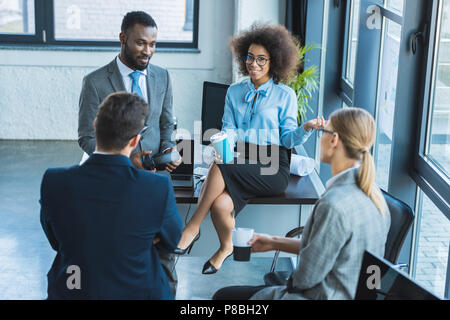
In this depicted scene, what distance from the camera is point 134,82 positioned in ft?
12.6

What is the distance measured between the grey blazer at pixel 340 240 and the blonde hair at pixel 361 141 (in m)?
0.03

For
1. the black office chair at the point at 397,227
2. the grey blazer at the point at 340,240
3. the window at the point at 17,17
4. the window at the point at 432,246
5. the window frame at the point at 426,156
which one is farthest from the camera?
the window at the point at 17,17

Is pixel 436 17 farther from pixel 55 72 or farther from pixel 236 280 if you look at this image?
pixel 55 72

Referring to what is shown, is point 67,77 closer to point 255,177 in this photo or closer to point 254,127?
point 254,127

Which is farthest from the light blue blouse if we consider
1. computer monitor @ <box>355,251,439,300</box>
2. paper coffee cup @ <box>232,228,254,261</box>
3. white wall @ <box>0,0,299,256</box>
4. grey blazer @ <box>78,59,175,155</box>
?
white wall @ <box>0,0,299,256</box>

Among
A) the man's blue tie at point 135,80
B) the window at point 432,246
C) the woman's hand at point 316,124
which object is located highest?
the man's blue tie at point 135,80

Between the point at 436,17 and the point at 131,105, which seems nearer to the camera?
the point at 131,105

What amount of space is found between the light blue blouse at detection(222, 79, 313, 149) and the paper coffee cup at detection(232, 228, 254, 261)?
1.12 m

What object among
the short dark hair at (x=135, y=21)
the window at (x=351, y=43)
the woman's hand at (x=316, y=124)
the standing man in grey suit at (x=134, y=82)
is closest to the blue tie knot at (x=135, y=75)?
the standing man in grey suit at (x=134, y=82)

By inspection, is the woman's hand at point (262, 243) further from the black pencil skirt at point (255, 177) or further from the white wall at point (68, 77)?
the white wall at point (68, 77)

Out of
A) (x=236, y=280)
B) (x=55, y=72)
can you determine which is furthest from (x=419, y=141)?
(x=55, y=72)

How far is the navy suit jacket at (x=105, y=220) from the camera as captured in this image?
222 cm

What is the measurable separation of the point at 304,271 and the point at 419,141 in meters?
1.36

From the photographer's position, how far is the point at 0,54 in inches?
284
